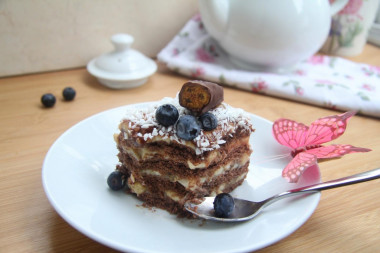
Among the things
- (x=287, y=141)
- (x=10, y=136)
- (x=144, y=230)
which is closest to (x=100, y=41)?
(x=10, y=136)

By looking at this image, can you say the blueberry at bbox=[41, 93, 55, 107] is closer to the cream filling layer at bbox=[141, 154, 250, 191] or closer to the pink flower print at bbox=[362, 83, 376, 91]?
the cream filling layer at bbox=[141, 154, 250, 191]

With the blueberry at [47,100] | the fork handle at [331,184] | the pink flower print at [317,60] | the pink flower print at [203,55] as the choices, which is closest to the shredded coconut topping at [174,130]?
the fork handle at [331,184]

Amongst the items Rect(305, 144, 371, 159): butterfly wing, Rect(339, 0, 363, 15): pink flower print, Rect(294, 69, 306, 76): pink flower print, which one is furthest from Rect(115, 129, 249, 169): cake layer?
Rect(339, 0, 363, 15): pink flower print

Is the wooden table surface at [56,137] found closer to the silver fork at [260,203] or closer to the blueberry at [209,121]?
the silver fork at [260,203]

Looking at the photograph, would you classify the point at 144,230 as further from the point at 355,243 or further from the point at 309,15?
the point at 309,15

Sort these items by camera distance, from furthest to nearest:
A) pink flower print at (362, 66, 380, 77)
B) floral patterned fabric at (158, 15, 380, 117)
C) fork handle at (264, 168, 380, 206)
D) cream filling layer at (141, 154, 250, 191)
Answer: pink flower print at (362, 66, 380, 77) → floral patterned fabric at (158, 15, 380, 117) → cream filling layer at (141, 154, 250, 191) → fork handle at (264, 168, 380, 206)
